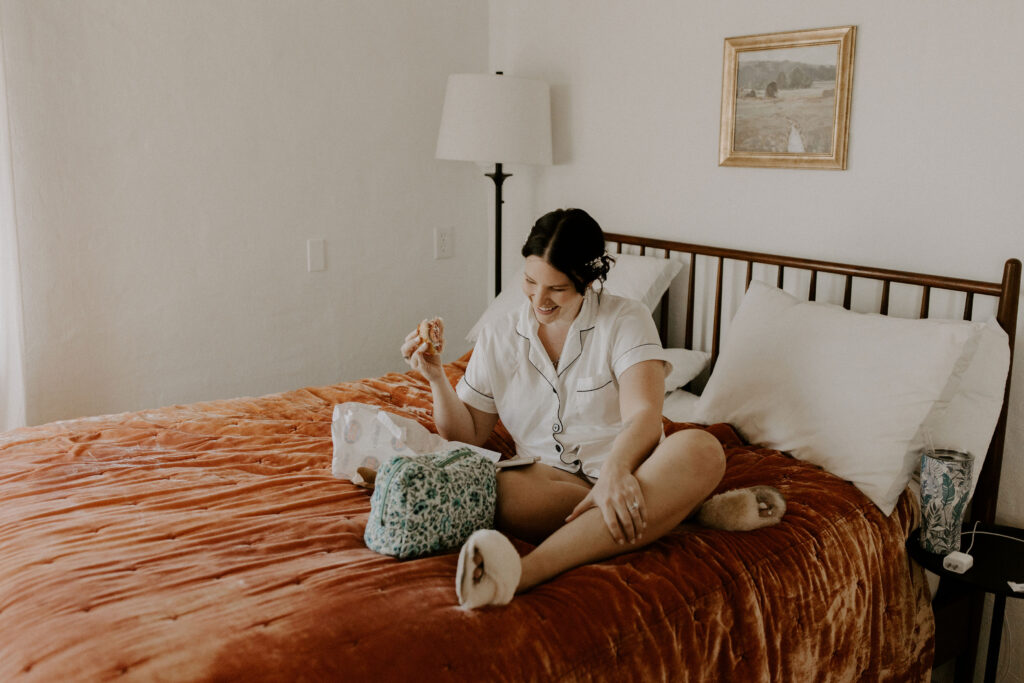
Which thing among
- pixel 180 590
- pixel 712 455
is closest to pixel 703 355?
pixel 712 455

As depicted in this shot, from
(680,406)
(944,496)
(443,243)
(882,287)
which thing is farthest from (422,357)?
(443,243)

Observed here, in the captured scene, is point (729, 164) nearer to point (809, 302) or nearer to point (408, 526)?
point (809, 302)

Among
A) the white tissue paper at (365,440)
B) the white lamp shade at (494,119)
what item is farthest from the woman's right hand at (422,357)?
the white lamp shade at (494,119)

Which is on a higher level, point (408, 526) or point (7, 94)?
point (7, 94)

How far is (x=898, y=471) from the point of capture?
1913 mm

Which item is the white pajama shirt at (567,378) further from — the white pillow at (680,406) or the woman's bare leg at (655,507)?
the white pillow at (680,406)

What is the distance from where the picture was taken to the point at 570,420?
6.36 ft

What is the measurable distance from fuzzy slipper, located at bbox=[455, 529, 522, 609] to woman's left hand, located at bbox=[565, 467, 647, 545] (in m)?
0.24

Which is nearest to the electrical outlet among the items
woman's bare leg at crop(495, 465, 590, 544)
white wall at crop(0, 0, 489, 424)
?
white wall at crop(0, 0, 489, 424)

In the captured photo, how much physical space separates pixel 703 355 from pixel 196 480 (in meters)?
1.48

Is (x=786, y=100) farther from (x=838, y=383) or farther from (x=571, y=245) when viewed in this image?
(x=571, y=245)

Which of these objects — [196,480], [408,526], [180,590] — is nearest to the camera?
[180,590]

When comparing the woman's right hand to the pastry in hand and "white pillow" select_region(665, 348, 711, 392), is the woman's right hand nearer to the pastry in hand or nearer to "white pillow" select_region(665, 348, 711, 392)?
the pastry in hand

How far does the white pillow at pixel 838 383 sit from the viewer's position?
6.32 feet
